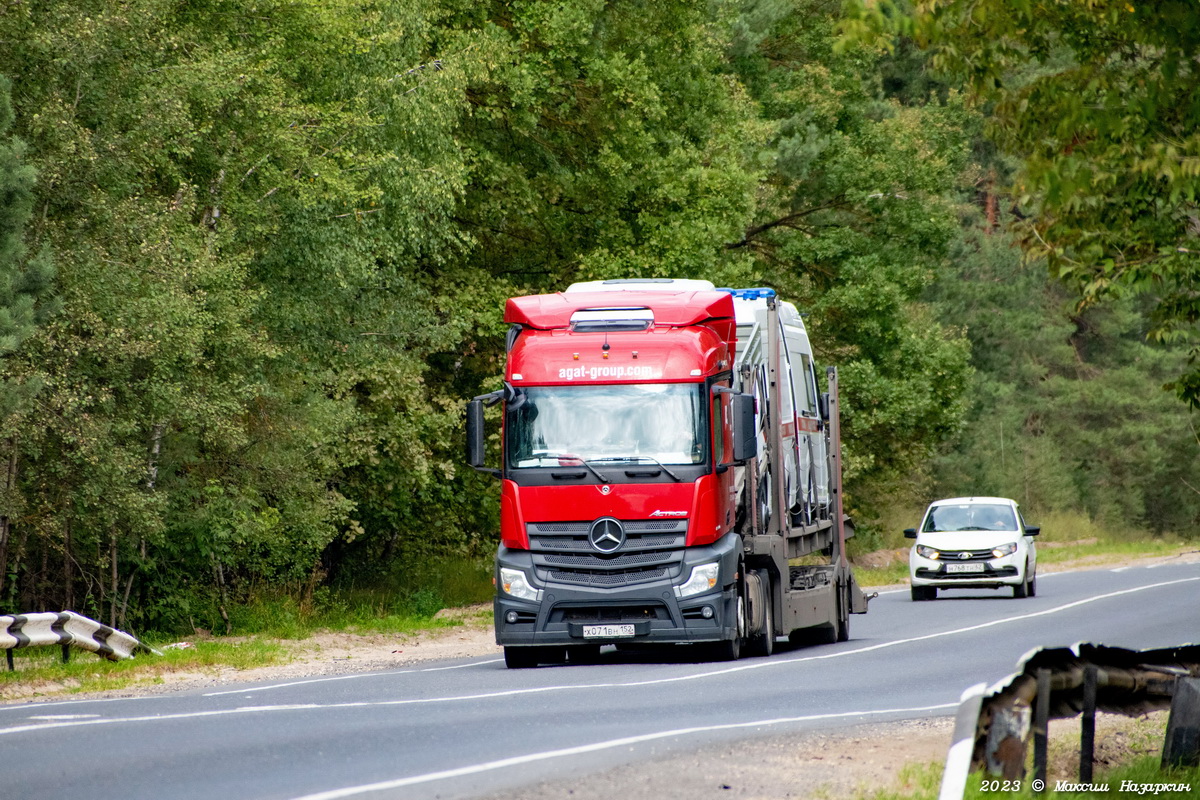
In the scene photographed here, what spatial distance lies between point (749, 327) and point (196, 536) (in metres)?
9.03

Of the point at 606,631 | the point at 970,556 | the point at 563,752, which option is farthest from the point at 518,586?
the point at 970,556

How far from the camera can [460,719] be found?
12.3 metres

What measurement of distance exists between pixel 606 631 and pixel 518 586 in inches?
39.2

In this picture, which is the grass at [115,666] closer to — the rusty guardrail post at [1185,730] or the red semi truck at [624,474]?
the red semi truck at [624,474]

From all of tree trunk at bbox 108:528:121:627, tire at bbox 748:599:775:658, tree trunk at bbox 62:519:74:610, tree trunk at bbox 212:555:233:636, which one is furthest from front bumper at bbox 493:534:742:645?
tree trunk at bbox 212:555:233:636

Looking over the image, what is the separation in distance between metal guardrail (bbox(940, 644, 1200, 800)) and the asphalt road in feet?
7.72

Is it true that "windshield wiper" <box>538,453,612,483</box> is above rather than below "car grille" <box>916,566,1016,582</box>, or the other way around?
above

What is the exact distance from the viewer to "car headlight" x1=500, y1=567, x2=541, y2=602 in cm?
1720

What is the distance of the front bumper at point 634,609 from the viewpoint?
55.8ft

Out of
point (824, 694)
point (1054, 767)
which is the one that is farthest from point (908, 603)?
point (1054, 767)

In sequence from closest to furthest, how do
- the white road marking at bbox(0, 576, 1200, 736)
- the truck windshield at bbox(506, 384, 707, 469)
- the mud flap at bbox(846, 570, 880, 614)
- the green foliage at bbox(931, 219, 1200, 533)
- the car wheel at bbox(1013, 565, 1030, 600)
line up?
the white road marking at bbox(0, 576, 1200, 736) → the truck windshield at bbox(506, 384, 707, 469) → the mud flap at bbox(846, 570, 880, 614) → the car wheel at bbox(1013, 565, 1030, 600) → the green foliage at bbox(931, 219, 1200, 533)

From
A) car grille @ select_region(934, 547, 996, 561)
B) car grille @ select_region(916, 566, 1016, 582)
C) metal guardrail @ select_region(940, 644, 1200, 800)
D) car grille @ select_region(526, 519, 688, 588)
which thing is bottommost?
car grille @ select_region(916, 566, 1016, 582)

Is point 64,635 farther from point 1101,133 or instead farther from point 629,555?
point 1101,133

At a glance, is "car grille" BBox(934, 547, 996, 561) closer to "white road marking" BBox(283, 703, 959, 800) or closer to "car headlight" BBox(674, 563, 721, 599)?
"car headlight" BBox(674, 563, 721, 599)
